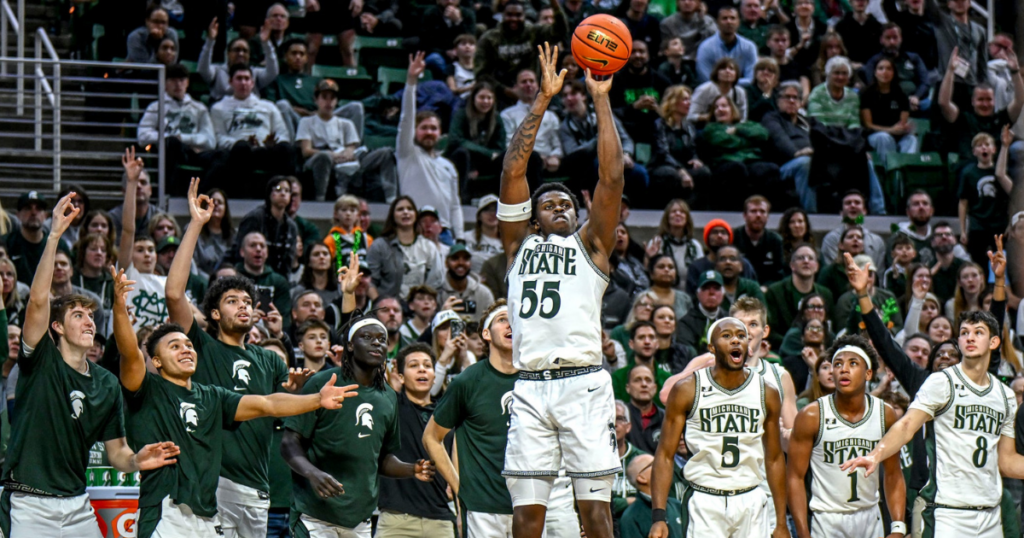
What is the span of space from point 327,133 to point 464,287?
10.6ft

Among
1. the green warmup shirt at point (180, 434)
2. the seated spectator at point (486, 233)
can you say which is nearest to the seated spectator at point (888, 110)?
the seated spectator at point (486, 233)

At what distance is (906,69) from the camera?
741 inches

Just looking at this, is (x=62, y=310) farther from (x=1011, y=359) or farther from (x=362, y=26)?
(x=362, y=26)

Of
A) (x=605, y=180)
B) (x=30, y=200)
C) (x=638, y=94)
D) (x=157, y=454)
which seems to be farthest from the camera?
(x=638, y=94)

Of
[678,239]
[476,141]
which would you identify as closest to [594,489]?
[678,239]

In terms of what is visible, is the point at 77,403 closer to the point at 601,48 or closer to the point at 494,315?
the point at 494,315

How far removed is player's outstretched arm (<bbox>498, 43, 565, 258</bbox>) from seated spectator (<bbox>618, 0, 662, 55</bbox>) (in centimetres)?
1093

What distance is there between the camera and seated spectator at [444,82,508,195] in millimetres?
15117

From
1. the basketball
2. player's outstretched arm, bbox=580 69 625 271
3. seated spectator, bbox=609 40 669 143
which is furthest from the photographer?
seated spectator, bbox=609 40 669 143

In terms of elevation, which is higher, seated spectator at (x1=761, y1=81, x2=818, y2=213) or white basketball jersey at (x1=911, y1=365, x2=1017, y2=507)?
seated spectator at (x1=761, y1=81, x2=818, y2=213)

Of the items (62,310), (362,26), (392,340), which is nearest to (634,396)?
(392,340)

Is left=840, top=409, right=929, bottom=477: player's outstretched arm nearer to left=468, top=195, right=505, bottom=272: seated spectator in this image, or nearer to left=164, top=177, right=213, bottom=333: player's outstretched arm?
left=164, top=177, right=213, bottom=333: player's outstretched arm

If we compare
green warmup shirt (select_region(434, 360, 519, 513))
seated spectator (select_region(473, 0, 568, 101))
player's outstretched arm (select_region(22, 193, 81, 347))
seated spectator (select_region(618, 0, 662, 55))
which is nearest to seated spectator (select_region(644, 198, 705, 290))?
seated spectator (select_region(473, 0, 568, 101))

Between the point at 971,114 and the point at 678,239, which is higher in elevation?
the point at 971,114
